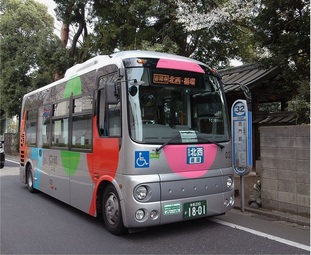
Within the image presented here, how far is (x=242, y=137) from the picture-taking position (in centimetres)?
659

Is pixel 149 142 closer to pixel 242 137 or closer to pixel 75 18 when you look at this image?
pixel 242 137

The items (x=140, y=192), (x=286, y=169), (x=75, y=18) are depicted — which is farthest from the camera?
(x=75, y=18)

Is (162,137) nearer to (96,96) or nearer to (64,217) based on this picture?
(96,96)

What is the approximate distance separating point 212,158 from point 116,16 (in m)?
8.90

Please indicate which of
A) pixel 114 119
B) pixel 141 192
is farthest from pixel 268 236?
pixel 114 119

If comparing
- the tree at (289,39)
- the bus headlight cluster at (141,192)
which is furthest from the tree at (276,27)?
the bus headlight cluster at (141,192)

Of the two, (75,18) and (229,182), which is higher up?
(75,18)

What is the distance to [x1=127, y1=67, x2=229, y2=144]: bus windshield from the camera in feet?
16.1

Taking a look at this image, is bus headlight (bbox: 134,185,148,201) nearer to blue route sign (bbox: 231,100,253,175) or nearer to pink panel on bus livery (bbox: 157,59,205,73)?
pink panel on bus livery (bbox: 157,59,205,73)

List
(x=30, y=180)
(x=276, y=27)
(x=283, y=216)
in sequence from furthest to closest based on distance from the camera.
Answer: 1. (x=30, y=180)
2. (x=276, y=27)
3. (x=283, y=216)

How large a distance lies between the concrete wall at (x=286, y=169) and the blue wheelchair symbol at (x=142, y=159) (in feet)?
9.63

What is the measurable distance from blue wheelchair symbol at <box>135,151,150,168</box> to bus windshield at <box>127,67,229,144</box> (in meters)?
0.18

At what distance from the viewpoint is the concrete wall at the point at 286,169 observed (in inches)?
233

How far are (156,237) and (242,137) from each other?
2706 mm
